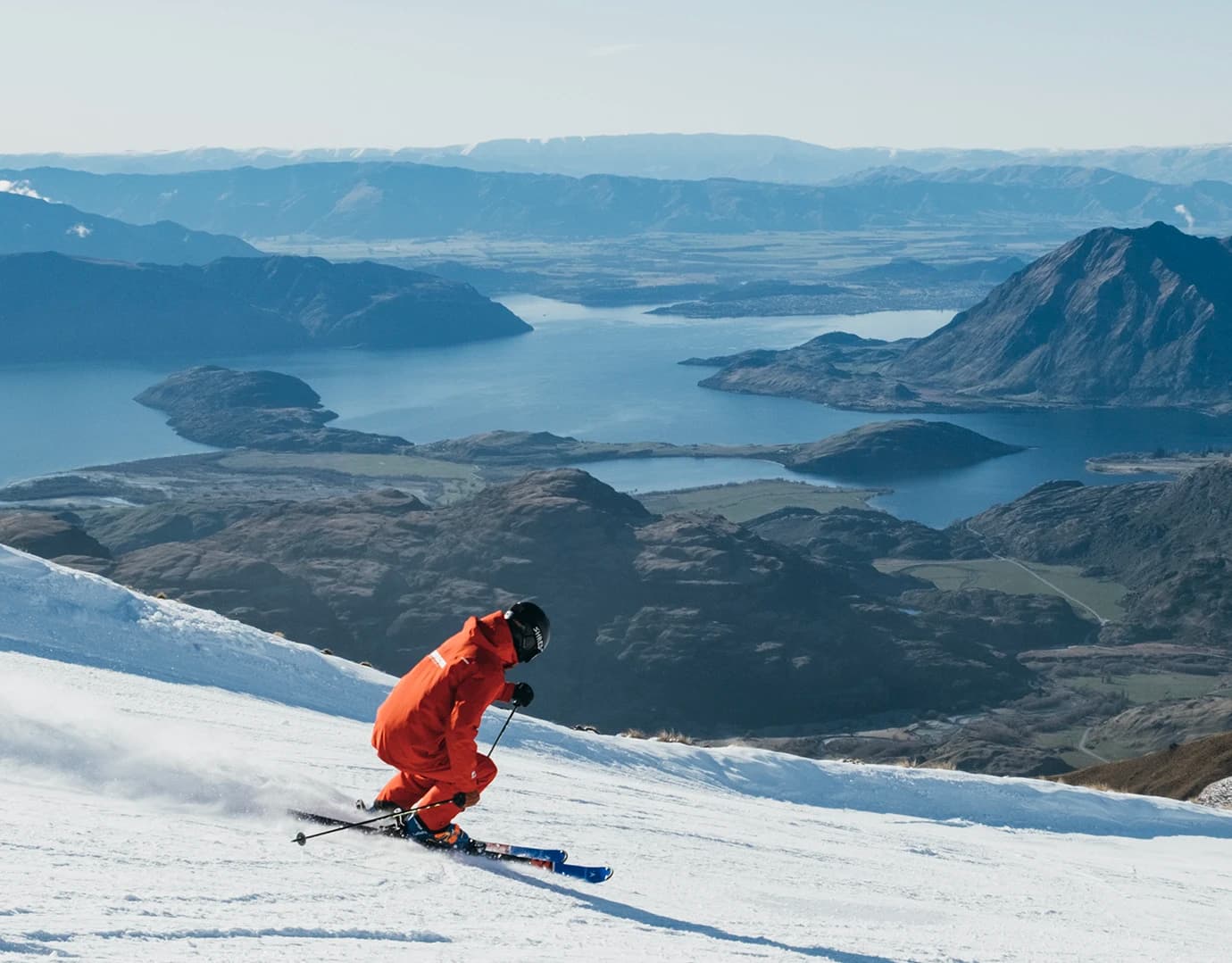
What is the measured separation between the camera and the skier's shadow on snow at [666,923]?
6.88 meters

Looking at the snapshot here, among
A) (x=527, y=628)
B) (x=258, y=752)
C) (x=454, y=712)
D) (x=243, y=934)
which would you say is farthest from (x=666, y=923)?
(x=258, y=752)

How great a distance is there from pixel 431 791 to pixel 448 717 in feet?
1.24

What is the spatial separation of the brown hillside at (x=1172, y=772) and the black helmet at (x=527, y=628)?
55.9 feet

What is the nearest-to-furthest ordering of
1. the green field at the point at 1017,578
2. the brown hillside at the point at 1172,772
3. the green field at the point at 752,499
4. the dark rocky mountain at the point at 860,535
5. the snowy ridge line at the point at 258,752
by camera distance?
the snowy ridge line at the point at 258,752, the brown hillside at the point at 1172,772, the green field at the point at 1017,578, the dark rocky mountain at the point at 860,535, the green field at the point at 752,499

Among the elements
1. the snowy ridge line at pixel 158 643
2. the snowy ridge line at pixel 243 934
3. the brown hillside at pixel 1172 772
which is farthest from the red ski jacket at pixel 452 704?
the brown hillside at pixel 1172 772

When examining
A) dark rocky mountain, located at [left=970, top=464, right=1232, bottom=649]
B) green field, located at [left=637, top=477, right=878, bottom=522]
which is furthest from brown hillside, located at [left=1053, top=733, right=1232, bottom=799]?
green field, located at [left=637, top=477, right=878, bottom=522]

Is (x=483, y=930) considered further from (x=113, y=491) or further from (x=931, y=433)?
(x=931, y=433)

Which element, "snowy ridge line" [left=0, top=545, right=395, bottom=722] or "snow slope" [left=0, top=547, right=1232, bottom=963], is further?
"snowy ridge line" [left=0, top=545, right=395, bottom=722]

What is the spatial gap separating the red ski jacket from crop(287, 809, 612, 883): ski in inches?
12.8

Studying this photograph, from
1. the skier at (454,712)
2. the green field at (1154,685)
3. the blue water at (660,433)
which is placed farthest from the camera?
the blue water at (660,433)

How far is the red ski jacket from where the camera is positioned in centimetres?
698

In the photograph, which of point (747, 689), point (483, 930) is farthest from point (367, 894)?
point (747, 689)

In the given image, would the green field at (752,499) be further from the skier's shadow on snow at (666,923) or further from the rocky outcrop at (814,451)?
the skier's shadow on snow at (666,923)

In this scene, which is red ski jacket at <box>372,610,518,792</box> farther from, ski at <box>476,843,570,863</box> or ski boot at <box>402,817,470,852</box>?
ski at <box>476,843,570,863</box>
